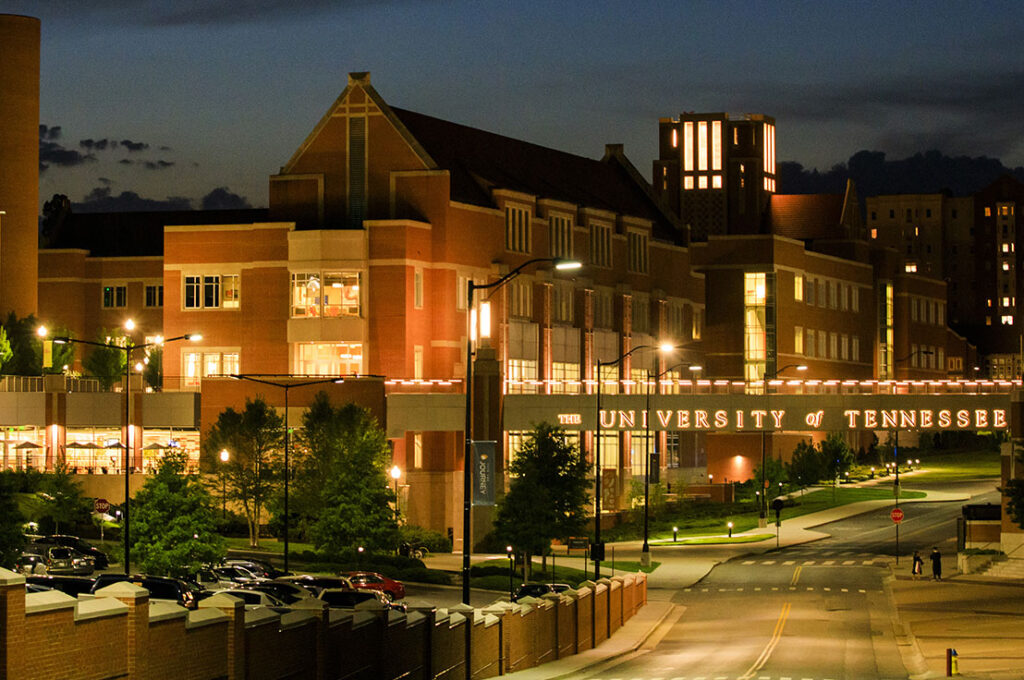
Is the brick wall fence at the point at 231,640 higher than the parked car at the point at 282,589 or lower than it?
higher

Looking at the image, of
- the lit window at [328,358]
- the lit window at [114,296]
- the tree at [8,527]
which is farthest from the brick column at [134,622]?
the lit window at [114,296]

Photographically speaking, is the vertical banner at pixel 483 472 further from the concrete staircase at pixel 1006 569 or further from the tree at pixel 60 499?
the concrete staircase at pixel 1006 569

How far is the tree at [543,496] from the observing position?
241 ft

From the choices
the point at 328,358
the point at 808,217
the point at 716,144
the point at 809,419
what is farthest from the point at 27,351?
the point at 716,144

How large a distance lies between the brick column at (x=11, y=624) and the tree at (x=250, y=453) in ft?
213

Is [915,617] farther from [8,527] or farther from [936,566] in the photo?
[8,527]

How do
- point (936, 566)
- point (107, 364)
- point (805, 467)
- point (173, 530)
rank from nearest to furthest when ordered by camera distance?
point (173, 530), point (936, 566), point (107, 364), point (805, 467)

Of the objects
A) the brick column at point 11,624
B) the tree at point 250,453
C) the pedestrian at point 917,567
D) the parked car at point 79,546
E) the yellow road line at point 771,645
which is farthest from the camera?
the tree at point 250,453

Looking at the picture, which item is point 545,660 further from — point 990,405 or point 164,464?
point 990,405

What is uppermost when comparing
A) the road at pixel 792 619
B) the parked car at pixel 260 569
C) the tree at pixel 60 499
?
the tree at pixel 60 499

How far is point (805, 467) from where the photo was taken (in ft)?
443

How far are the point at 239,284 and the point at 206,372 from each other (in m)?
6.04

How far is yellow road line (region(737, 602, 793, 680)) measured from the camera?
1886 inches

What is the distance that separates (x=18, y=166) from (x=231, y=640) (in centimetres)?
10336
